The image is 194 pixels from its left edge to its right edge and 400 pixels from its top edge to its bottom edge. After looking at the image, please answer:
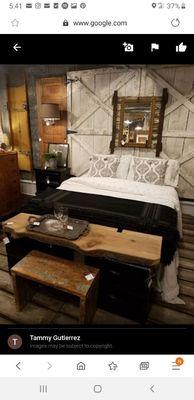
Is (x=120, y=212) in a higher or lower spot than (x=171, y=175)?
lower

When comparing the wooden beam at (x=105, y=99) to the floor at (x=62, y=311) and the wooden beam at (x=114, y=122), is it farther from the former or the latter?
the floor at (x=62, y=311)

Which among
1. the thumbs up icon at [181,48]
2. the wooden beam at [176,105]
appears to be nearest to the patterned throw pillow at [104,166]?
the wooden beam at [176,105]

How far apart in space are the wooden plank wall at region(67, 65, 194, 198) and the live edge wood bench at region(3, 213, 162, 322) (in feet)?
6.94

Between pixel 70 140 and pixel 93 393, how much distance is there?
11.8ft

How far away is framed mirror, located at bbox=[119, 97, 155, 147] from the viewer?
3.10m

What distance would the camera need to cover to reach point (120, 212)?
1928 millimetres

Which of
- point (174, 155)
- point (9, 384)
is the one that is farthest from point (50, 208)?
point (174, 155)

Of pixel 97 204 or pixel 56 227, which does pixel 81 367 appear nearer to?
pixel 56 227

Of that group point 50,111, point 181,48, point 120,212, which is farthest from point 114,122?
point 181,48

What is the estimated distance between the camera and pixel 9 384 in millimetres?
578

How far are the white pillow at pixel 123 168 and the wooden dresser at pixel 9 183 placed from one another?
1743 millimetres

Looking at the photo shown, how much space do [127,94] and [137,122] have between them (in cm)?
47

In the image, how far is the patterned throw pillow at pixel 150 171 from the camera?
2.78m
